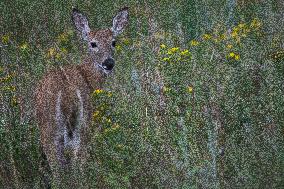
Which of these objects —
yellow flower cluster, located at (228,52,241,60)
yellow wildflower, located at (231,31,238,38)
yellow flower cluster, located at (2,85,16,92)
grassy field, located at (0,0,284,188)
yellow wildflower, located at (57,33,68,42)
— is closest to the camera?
grassy field, located at (0,0,284,188)

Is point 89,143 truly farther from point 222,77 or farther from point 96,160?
point 222,77

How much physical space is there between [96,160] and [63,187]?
16.7 inches

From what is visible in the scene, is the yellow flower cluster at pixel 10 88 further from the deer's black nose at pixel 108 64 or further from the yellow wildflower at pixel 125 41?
the yellow wildflower at pixel 125 41

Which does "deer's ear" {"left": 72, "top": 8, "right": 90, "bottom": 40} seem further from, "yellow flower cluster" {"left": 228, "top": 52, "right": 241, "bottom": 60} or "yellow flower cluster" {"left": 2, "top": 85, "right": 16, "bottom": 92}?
"yellow flower cluster" {"left": 228, "top": 52, "right": 241, "bottom": 60}

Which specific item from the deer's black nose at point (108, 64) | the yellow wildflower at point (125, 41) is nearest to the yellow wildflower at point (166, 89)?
the deer's black nose at point (108, 64)

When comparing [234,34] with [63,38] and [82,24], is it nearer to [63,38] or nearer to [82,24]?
[82,24]

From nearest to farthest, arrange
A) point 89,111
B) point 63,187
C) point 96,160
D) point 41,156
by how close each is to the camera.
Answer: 1. point 63,187
2. point 96,160
3. point 41,156
4. point 89,111

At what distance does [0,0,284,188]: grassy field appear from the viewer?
4.38m

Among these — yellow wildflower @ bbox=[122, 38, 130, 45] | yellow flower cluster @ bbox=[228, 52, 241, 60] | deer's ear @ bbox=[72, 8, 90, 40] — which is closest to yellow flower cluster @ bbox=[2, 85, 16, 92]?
deer's ear @ bbox=[72, 8, 90, 40]

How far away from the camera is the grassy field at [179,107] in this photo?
438cm

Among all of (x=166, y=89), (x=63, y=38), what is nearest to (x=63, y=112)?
(x=166, y=89)

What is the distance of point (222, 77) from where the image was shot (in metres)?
5.84

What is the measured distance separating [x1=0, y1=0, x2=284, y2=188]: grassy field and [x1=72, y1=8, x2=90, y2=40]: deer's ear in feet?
0.99

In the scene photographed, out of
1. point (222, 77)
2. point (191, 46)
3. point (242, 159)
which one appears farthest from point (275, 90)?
point (191, 46)
